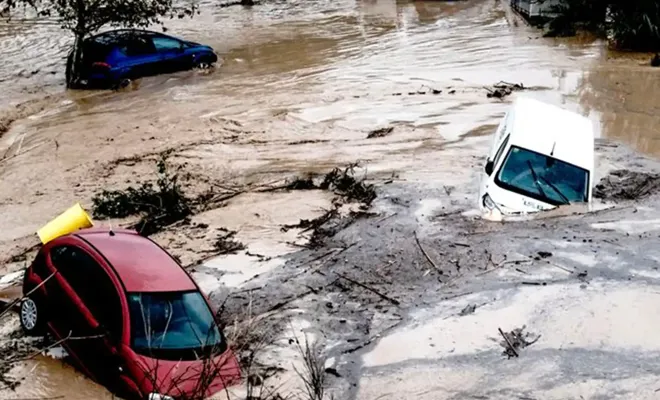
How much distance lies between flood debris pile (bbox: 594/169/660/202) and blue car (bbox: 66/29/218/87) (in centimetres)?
1235

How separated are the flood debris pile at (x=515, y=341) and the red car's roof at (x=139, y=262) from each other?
3254mm

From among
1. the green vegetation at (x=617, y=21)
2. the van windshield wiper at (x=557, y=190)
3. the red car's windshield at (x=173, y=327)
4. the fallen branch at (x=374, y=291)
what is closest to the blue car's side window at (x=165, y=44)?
the green vegetation at (x=617, y=21)

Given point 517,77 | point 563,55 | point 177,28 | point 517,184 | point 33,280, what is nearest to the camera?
point 33,280

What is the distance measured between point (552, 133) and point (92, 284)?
24.2 ft

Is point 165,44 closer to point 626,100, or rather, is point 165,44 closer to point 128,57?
point 128,57

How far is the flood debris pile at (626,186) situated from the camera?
13445mm

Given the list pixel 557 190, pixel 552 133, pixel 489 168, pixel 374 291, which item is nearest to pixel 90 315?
pixel 374 291

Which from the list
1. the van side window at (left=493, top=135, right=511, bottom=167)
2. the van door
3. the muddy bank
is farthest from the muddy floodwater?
the van side window at (left=493, top=135, right=511, bottom=167)

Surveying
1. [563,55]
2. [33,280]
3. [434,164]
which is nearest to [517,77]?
[563,55]

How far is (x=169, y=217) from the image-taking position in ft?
42.7

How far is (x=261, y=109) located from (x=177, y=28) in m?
12.8

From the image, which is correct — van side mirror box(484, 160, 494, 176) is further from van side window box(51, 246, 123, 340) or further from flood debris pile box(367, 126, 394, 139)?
van side window box(51, 246, 123, 340)

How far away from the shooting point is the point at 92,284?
8.50 meters

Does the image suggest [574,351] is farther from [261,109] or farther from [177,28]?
[177,28]
